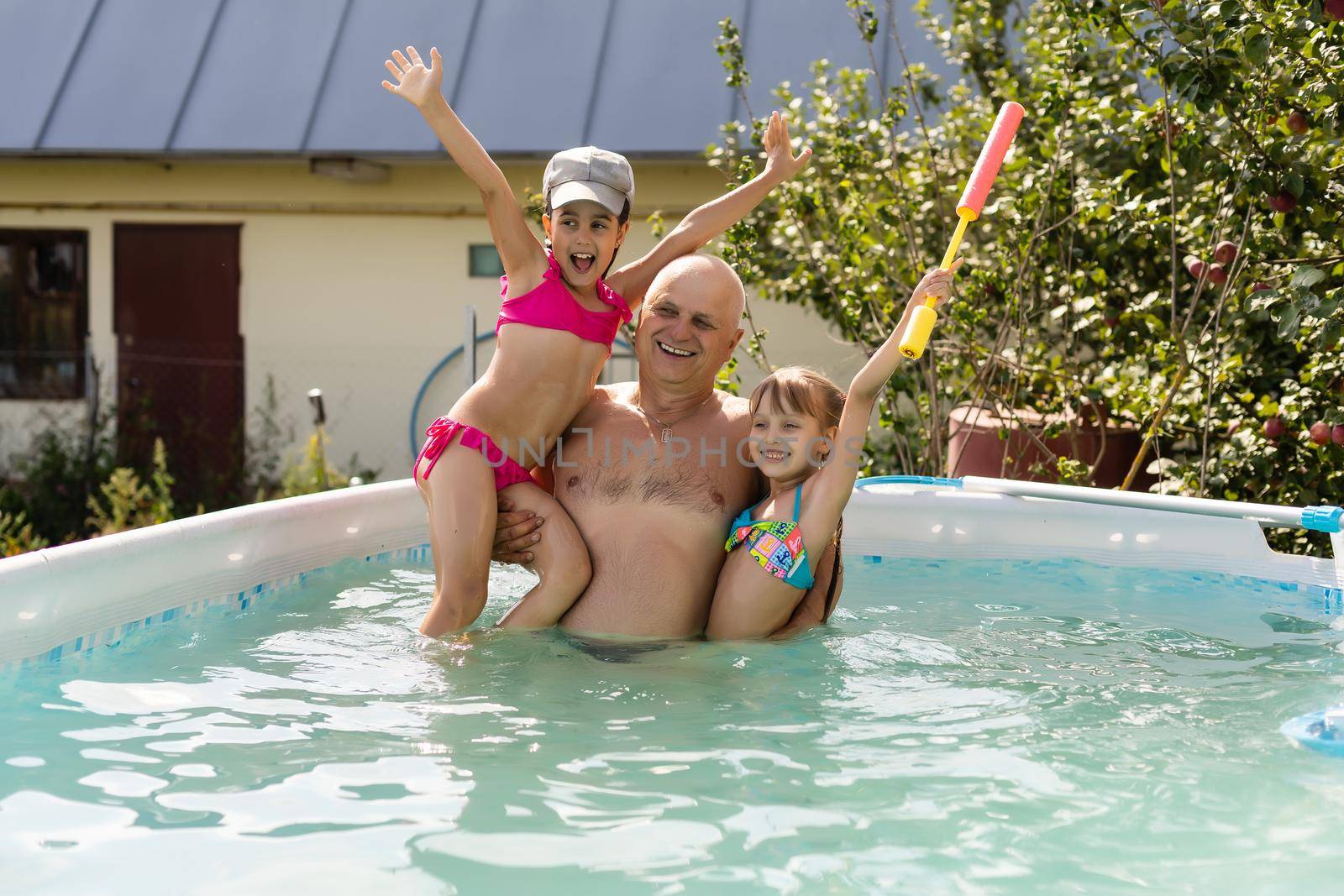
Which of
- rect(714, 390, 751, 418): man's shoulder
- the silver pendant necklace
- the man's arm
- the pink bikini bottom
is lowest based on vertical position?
the man's arm

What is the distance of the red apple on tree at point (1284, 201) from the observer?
4355mm

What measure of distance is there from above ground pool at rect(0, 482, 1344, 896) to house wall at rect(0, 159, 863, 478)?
4137 mm

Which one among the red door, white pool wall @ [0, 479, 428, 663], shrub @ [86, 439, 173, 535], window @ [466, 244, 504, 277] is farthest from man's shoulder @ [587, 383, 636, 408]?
the red door

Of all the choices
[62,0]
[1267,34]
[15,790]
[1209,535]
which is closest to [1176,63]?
[1267,34]

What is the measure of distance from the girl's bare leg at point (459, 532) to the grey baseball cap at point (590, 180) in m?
0.68

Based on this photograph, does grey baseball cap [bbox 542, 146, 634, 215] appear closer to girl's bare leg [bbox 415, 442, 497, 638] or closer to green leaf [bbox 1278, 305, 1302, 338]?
girl's bare leg [bbox 415, 442, 497, 638]

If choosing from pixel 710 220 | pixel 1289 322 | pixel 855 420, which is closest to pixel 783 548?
pixel 855 420

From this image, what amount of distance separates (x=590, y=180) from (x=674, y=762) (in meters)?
1.55

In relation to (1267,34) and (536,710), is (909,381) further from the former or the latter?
(536,710)

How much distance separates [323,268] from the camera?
8406 mm

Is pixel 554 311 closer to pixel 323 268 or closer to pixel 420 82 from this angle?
pixel 420 82

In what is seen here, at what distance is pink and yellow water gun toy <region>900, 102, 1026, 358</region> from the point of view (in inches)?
110

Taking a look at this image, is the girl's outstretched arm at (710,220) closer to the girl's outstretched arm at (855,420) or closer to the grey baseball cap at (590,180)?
the grey baseball cap at (590,180)

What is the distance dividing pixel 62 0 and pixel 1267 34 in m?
8.04
